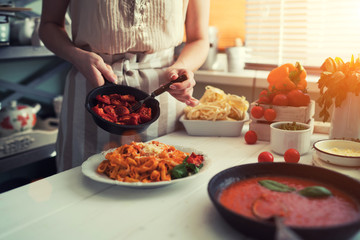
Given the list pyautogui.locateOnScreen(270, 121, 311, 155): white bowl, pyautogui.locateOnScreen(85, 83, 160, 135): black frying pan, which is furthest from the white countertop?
pyautogui.locateOnScreen(270, 121, 311, 155): white bowl

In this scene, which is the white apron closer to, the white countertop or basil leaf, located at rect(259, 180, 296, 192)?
the white countertop

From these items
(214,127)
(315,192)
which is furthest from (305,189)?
(214,127)

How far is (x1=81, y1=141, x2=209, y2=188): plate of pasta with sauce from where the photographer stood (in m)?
0.98

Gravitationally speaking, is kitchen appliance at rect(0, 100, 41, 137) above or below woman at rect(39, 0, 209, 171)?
below

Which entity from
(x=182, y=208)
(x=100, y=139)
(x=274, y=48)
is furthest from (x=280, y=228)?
(x=274, y=48)

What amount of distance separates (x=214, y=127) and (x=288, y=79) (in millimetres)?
368

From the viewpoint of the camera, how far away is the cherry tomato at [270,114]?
1476 millimetres

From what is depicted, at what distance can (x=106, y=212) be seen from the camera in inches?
35.2

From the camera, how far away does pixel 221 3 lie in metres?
3.03

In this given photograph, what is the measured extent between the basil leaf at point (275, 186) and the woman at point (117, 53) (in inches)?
23.8

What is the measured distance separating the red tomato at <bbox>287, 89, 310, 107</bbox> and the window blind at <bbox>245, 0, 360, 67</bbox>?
4.27 ft

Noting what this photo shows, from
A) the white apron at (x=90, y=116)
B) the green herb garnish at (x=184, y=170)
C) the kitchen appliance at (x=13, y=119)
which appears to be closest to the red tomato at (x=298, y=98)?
the white apron at (x=90, y=116)

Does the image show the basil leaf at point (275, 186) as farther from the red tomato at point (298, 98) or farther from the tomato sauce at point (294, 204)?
the red tomato at point (298, 98)

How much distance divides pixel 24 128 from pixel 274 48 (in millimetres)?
1951
